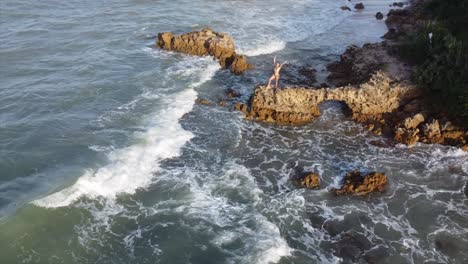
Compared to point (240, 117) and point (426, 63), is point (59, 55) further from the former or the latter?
point (426, 63)

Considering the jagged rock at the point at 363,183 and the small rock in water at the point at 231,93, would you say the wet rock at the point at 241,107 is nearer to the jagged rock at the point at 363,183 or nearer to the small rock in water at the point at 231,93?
the small rock in water at the point at 231,93

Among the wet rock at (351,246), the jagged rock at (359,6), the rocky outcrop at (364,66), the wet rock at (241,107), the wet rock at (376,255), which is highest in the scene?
the jagged rock at (359,6)

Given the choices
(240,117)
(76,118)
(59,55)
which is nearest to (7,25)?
(59,55)

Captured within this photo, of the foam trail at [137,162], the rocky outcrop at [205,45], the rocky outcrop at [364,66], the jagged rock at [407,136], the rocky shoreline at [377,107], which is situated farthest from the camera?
the rocky outcrop at [205,45]

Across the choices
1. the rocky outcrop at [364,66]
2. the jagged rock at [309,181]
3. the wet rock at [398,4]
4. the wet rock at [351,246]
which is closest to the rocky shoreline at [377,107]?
the rocky outcrop at [364,66]

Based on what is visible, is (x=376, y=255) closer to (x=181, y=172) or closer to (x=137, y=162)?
(x=181, y=172)

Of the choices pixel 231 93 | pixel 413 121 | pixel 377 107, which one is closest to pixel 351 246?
pixel 413 121
